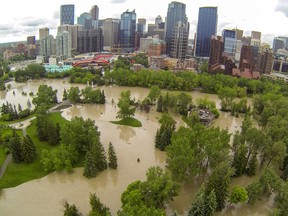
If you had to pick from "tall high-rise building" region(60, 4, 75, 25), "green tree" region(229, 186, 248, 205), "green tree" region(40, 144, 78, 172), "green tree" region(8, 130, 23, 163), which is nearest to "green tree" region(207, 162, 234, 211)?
"green tree" region(229, 186, 248, 205)

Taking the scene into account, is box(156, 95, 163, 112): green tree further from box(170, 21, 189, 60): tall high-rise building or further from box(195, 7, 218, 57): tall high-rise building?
box(195, 7, 218, 57): tall high-rise building

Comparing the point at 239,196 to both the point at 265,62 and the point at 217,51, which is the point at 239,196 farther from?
the point at 217,51

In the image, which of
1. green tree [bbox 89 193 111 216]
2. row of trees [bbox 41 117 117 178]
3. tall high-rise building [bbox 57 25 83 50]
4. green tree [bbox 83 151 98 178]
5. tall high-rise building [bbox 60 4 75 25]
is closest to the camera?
green tree [bbox 89 193 111 216]

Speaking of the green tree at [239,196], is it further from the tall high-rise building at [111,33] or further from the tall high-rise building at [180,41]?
the tall high-rise building at [111,33]

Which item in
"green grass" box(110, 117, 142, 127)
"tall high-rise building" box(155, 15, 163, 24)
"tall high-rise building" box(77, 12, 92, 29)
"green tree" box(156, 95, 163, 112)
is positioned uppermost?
"tall high-rise building" box(155, 15, 163, 24)

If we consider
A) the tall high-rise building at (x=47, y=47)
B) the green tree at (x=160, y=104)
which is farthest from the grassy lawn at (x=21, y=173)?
the tall high-rise building at (x=47, y=47)

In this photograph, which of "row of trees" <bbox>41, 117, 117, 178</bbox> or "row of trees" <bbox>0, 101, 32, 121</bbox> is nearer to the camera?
"row of trees" <bbox>41, 117, 117, 178</bbox>
